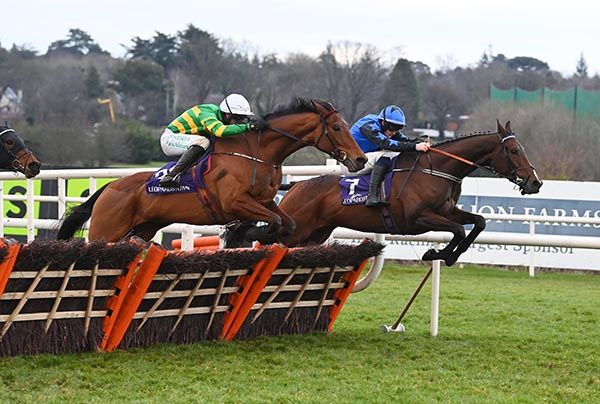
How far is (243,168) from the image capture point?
6766 millimetres

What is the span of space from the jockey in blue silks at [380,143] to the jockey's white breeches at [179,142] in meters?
1.35

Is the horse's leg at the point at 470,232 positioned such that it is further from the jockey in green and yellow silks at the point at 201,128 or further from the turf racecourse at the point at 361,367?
the jockey in green and yellow silks at the point at 201,128

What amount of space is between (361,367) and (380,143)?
2409 millimetres

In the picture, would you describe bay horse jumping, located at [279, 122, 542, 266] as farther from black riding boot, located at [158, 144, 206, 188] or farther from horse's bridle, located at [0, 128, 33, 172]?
horse's bridle, located at [0, 128, 33, 172]

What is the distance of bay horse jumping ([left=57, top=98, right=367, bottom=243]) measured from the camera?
673cm

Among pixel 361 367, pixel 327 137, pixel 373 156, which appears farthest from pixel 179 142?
pixel 361 367

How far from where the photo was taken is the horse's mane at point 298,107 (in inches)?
273

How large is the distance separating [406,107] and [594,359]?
116ft

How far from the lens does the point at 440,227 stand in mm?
7340

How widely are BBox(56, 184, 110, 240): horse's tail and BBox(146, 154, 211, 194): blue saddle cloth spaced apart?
630 mm

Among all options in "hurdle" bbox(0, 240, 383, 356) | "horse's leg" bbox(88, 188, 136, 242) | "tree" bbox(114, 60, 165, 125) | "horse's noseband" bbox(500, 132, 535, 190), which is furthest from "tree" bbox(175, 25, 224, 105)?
"hurdle" bbox(0, 240, 383, 356)

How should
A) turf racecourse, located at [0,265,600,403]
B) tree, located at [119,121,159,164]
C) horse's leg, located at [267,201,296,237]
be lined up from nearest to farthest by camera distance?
turf racecourse, located at [0,265,600,403]
horse's leg, located at [267,201,296,237]
tree, located at [119,121,159,164]

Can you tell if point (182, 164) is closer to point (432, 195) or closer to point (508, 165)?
point (432, 195)

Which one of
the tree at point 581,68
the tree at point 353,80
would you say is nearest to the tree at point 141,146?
the tree at point 353,80
